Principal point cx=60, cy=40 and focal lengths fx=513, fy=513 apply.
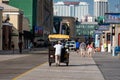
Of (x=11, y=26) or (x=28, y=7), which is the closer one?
(x=11, y=26)

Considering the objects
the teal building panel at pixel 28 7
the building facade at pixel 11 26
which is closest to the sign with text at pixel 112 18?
the building facade at pixel 11 26

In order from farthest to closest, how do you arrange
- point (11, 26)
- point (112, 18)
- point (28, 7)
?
point (28, 7), point (11, 26), point (112, 18)

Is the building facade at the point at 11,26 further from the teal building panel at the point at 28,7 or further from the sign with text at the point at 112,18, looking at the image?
the sign with text at the point at 112,18

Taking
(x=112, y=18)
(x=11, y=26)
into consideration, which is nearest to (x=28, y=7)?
(x=11, y=26)

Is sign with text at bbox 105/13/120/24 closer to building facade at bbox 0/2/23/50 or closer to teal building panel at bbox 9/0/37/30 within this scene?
building facade at bbox 0/2/23/50

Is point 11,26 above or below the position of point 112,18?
below

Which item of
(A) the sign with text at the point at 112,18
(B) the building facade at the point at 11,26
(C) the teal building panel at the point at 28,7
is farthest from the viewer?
(C) the teal building panel at the point at 28,7

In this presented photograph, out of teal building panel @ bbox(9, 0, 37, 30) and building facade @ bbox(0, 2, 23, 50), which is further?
teal building panel @ bbox(9, 0, 37, 30)

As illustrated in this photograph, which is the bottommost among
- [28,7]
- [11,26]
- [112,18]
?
[11,26]

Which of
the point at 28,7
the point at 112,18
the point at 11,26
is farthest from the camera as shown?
the point at 28,7

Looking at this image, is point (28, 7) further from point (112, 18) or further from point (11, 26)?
point (112, 18)

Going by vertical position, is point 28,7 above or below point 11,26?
above

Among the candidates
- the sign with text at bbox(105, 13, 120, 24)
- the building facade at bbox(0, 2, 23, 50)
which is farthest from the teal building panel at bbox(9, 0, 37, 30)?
the sign with text at bbox(105, 13, 120, 24)

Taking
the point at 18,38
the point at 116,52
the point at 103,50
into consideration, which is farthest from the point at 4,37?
the point at 116,52
